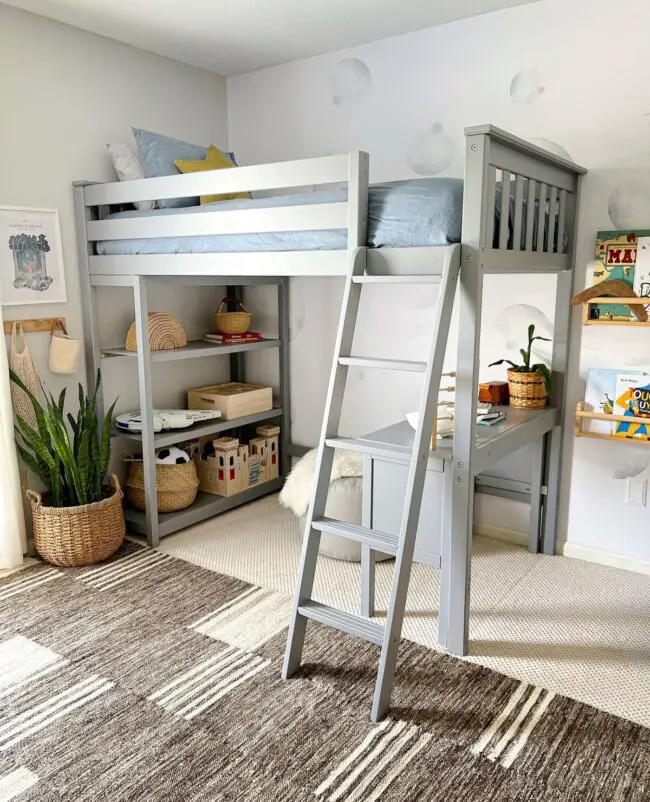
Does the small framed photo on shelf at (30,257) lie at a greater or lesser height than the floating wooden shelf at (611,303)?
greater

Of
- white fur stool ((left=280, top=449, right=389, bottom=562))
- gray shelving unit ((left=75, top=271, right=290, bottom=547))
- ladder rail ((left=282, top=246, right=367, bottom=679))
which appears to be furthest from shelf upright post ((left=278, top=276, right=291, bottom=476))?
ladder rail ((left=282, top=246, right=367, bottom=679))

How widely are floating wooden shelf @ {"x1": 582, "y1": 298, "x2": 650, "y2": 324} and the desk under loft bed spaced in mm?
114

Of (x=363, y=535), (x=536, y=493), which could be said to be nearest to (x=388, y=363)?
(x=363, y=535)

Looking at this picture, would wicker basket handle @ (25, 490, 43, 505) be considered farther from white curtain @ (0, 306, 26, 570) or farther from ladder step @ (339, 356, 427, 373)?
ladder step @ (339, 356, 427, 373)

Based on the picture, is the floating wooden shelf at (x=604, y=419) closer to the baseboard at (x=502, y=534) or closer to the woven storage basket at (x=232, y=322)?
the baseboard at (x=502, y=534)

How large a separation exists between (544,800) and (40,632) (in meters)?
1.74

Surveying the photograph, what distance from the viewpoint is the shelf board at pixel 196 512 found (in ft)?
10.5

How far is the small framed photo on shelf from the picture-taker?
283 centimetres

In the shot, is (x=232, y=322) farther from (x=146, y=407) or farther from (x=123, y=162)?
(x=123, y=162)

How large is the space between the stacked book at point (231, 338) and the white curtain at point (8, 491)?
1.09m

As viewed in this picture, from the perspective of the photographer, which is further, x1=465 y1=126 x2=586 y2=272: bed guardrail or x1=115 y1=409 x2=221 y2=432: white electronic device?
x1=115 y1=409 x2=221 y2=432: white electronic device

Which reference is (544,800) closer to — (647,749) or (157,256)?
(647,749)

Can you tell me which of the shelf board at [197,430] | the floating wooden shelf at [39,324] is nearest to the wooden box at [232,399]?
the shelf board at [197,430]

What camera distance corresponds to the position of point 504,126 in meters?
2.86
